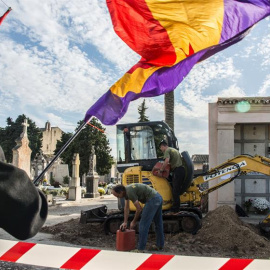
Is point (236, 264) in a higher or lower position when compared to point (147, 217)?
higher

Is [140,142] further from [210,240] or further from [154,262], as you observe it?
[154,262]

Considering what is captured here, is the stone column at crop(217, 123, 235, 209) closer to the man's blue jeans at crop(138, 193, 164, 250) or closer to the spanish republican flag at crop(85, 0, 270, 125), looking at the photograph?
the man's blue jeans at crop(138, 193, 164, 250)

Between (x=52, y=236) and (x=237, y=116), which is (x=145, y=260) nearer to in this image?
(x=52, y=236)

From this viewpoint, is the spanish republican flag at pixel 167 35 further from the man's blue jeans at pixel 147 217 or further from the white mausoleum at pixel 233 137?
the white mausoleum at pixel 233 137

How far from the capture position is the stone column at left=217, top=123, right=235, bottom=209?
47.0 feet

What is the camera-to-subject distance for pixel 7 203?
1.20 metres

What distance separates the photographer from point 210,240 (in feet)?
29.2

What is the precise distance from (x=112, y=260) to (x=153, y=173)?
23.6 feet

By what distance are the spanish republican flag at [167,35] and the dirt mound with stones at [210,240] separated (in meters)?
3.64

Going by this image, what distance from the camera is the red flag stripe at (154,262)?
2729 millimetres

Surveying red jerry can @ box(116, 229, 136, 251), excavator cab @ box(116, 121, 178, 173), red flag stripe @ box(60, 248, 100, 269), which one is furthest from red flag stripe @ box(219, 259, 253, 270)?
excavator cab @ box(116, 121, 178, 173)

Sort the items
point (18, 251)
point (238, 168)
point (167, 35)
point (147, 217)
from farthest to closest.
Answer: point (238, 168) < point (147, 217) < point (167, 35) < point (18, 251)

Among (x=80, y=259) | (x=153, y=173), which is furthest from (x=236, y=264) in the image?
(x=153, y=173)

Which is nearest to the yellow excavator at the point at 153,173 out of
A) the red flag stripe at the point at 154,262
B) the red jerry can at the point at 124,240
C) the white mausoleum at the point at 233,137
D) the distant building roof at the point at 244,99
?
the red jerry can at the point at 124,240
